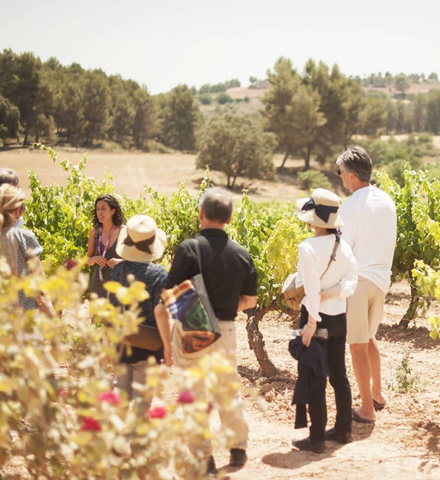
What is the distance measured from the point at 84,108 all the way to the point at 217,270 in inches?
2314

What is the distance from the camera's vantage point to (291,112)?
6006cm

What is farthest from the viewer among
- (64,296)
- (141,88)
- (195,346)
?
(141,88)

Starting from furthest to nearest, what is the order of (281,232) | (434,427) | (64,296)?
1. (281,232)
2. (434,427)
3. (64,296)

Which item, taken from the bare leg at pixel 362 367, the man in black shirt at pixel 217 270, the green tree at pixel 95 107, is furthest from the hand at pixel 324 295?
the green tree at pixel 95 107

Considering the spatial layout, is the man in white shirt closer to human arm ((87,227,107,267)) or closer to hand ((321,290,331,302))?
hand ((321,290,331,302))

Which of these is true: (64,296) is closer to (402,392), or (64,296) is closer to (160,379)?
(160,379)

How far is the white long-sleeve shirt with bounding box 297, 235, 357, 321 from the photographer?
433cm

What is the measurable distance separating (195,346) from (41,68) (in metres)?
45.6

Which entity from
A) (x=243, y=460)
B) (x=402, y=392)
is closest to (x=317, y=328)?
(x=243, y=460)

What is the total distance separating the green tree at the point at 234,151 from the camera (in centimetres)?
5191

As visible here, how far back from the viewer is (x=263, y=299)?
731 cm

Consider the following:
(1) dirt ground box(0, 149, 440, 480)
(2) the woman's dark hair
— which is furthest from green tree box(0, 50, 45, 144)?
(2) the woman's dark hair

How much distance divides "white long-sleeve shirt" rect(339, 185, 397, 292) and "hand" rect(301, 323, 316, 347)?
84 centimetres

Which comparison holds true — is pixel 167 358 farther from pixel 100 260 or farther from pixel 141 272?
pixel 100 260
